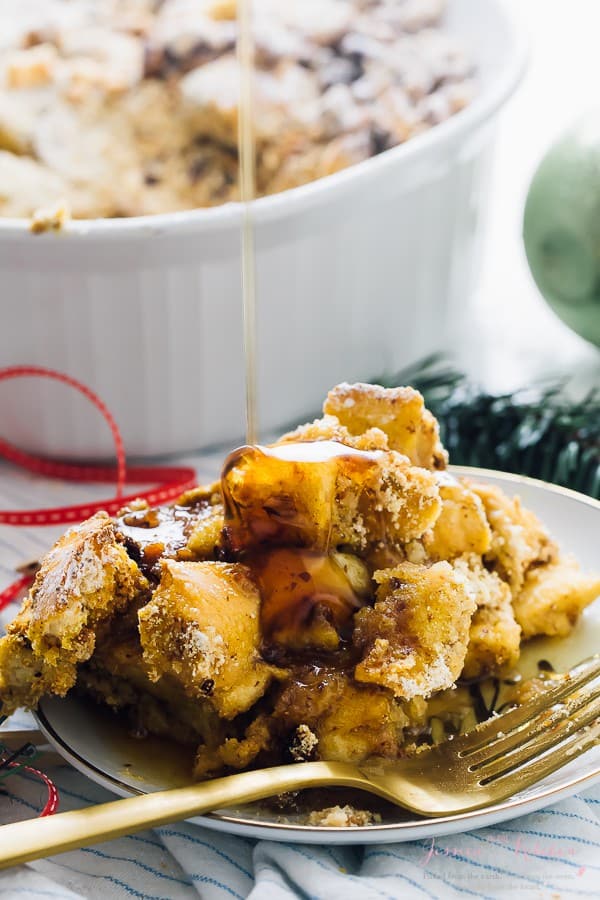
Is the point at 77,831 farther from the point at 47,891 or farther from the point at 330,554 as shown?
the point at 330,554

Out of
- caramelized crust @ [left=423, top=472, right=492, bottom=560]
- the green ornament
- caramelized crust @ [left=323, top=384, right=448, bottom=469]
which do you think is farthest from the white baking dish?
caramelized crust @ [left=423, top=472, right=492, bottom=560]

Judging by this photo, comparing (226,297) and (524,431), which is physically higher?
(226,297)

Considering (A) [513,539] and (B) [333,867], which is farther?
(A) [513,539]

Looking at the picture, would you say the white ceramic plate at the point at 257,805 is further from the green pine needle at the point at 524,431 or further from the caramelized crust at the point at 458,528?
the green pine needle at the point at 524,431

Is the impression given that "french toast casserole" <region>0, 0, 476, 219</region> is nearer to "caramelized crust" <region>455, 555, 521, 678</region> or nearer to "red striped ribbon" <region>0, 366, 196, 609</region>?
"red striped ribbon" <region>0, 366, 196, 609</region>

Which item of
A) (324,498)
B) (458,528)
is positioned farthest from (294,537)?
(458,528)

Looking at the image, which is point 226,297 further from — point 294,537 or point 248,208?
point 294,537

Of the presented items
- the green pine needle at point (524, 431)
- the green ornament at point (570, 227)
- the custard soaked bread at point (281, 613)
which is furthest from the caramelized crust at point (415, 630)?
the green ornament at point (570, 227)
